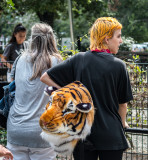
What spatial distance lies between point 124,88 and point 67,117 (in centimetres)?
54

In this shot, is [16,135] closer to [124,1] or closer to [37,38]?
[37,38]

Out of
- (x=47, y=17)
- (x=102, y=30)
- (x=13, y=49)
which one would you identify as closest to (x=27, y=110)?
(x=102, y=30)

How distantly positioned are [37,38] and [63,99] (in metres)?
1.11

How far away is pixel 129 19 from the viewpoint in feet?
91.9

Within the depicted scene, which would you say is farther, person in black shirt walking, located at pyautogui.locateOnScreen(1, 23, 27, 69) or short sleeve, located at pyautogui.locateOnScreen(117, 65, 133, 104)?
person in black shirt walking, located at pyautogui.locateOnScreen(1, 23, 27, 69)

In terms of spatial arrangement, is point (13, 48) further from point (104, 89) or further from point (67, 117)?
point (67, 117)

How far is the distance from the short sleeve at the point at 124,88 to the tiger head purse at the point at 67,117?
0.32 metres

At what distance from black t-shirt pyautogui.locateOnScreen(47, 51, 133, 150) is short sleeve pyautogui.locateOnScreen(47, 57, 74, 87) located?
0.32ft

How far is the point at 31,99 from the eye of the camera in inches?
109

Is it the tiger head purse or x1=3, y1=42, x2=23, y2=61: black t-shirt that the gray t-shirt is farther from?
x1=3, y1=42, x2=23, y2=61: black t-shirt

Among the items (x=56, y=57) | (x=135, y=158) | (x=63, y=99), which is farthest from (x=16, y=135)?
(x=135, y=158)

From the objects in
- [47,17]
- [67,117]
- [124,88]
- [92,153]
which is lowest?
[92,153]

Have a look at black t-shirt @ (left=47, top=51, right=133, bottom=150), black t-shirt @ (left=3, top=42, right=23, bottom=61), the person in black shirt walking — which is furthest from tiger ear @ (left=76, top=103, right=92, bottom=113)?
black t-shirt @ (left=3, top=42, right=23, bottom=61)

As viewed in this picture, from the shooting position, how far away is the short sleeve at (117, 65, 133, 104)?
2188 millimetres
